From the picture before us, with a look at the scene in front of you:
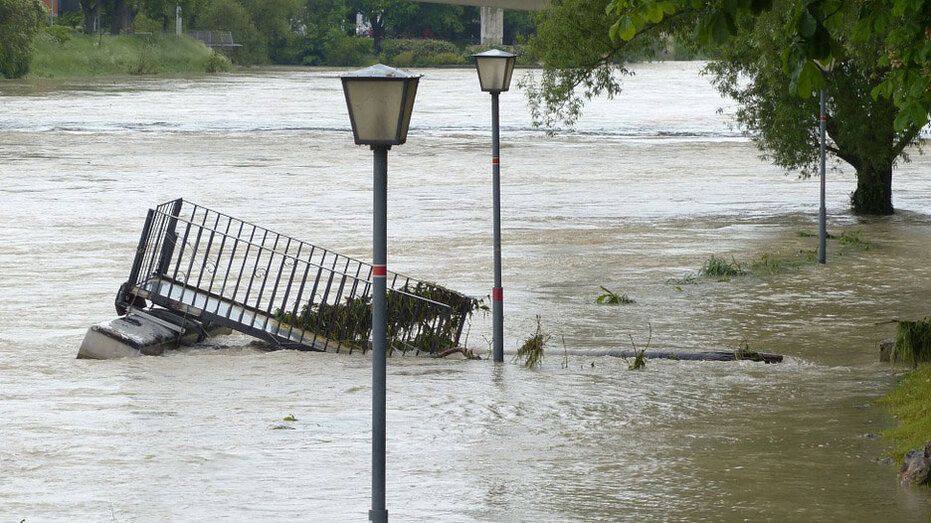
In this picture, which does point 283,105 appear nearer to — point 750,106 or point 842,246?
point 750,106

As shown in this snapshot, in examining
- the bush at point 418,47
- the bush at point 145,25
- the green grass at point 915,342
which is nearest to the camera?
the green grass at point 915,342

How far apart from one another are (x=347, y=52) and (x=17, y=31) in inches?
2417

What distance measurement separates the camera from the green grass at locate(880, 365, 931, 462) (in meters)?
10.6

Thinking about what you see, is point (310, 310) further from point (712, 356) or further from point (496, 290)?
point (712, 356)

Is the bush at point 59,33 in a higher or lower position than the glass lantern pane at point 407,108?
higher

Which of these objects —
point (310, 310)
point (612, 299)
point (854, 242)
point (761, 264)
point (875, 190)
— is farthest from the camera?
point (875, 190)

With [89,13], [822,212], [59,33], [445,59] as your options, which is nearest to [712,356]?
[822,212]

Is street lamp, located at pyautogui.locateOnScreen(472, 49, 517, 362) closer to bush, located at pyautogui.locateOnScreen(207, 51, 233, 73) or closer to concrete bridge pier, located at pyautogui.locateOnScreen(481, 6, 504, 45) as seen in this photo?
concrete bridge pier, located at pyautogui.locateOnScreen(481, 6, 504, 45)

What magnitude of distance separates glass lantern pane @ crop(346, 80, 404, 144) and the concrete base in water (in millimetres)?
8053

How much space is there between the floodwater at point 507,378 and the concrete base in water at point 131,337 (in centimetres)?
22

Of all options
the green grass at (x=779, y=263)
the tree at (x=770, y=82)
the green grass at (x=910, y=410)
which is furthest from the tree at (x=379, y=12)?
the green grass at (x=910, y=410)

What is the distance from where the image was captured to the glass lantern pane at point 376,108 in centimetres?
753

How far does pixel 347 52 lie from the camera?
154000mm

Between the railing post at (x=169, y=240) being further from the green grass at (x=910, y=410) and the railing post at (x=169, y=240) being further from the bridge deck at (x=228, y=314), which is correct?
the green grass at (x=910, y=410)
